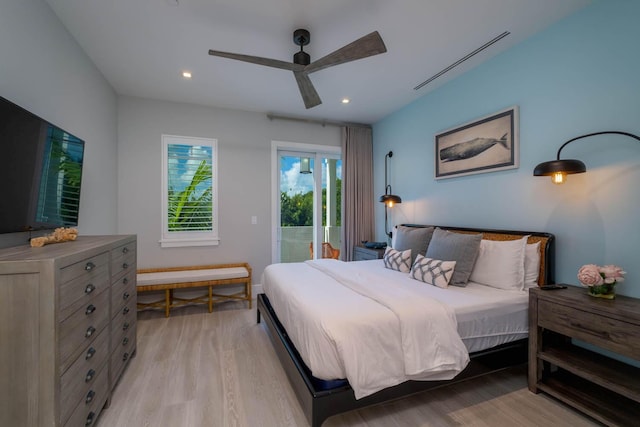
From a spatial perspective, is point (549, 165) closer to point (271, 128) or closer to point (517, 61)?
point (517, 61)

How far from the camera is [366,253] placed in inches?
161

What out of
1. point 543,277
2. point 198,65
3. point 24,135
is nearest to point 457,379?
point 543,277

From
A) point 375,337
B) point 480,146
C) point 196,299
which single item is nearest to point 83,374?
point 375,337

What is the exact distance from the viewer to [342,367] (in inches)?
59.1

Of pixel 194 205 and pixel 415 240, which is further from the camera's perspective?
pixel 194 205

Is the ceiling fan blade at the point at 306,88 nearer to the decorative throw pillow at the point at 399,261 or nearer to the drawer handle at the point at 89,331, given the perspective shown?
the decorative throw pillow at the point at 399,261

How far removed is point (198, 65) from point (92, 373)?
281cm

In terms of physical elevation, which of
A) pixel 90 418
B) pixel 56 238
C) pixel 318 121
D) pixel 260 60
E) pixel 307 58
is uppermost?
pixel 318 121

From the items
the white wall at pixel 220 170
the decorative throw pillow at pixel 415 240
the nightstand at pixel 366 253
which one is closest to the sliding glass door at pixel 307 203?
the white wall at pixel 220 170

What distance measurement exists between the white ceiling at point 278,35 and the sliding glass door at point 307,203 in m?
1.29

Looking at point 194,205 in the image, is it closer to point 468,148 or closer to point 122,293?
point 122,293

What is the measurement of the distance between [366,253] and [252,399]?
2.61 metres

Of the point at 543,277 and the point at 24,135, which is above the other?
the point at 24,135

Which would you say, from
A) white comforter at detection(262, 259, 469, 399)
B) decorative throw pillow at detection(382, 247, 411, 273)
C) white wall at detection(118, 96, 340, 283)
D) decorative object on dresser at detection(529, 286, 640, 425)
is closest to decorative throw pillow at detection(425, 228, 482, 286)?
decorative throw pillow at detection(382, 247, 411, 273)
